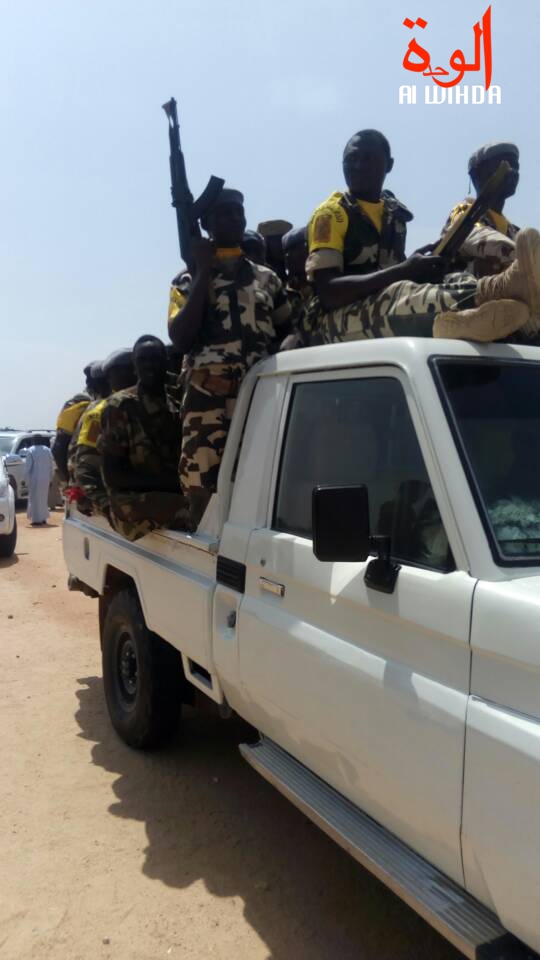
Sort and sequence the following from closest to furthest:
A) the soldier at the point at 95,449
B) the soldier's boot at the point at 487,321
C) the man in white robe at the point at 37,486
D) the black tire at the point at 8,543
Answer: the soldier's boot at the point at 487,321 → the soldier at the point at 95,449 → the black tire at the point at 8,543 → the man in white robe at the point at 37,486

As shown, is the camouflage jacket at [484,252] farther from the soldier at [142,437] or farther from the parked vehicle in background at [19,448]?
the parked vehicle in background at [19,448]

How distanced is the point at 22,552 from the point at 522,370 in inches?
417

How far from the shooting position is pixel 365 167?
366 cm

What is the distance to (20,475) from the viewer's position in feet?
53.6

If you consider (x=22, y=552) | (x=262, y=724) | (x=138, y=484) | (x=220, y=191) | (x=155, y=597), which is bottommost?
(x=22, y=552)

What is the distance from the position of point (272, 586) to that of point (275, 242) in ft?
10.5

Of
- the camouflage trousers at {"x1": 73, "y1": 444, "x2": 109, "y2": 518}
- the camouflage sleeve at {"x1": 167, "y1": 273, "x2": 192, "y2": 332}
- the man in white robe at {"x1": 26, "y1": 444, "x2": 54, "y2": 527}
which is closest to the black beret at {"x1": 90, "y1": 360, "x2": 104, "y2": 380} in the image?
the camouflage trousers at {"x1": 73, "y1": 444, "x2": 109, "y2": 518}

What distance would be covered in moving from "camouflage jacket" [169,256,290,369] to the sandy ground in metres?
2.09

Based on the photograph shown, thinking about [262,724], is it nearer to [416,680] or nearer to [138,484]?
[416,680]

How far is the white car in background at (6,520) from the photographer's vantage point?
11.0 m

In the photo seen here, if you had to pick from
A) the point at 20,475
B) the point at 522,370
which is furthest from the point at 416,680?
the point at 20,475

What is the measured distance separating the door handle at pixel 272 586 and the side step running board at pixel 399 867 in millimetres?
642

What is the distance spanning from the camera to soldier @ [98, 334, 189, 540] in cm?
432

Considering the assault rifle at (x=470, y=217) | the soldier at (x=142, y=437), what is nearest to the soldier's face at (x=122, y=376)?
the soldier at (x=142, y=437)
